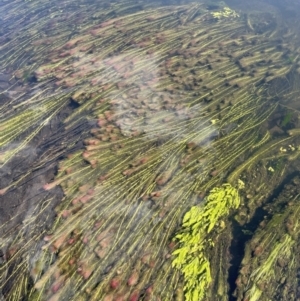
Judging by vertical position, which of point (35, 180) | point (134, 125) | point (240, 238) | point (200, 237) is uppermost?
point (35, 180)

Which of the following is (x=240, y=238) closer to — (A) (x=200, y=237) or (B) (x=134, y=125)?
(A) (x=200, y=237)

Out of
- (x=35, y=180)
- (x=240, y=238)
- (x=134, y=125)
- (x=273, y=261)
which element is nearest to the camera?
(x=273, y=261)

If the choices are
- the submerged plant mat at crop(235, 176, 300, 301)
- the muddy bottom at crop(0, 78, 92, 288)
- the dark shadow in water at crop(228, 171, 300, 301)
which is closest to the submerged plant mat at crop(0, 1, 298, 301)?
the muddy bottom at crop(0, 78, 92, 288)

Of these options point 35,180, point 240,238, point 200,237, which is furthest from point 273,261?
point 35,180

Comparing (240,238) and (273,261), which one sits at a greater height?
(273,261)

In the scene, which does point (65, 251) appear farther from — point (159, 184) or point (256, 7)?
point (256, 7)

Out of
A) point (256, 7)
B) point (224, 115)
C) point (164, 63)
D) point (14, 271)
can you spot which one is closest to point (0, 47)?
point (164, 63)

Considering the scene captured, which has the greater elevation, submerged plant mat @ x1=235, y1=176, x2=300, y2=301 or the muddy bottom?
the muddy bottom

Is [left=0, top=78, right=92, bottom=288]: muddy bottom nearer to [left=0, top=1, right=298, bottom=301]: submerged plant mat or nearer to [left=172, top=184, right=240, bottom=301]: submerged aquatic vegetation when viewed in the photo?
[left=0, top=1, right=298, bottom=301]: submerged plant mat

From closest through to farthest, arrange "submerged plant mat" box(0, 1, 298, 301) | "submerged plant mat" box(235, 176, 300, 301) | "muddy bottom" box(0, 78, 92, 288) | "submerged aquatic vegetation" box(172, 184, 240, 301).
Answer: "submerged plant mat" box(0, 1, 298, 301), "submerged aquatic vegetation" box(172, 184, 240, 301), "submerged plant mat" box(235, 176, 300, 301), "muddy bottom" box(0, 78, 92, 288)

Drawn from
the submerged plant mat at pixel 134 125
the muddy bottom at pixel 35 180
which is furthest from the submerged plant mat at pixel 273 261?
the muddy bottom at pixel 35 180
